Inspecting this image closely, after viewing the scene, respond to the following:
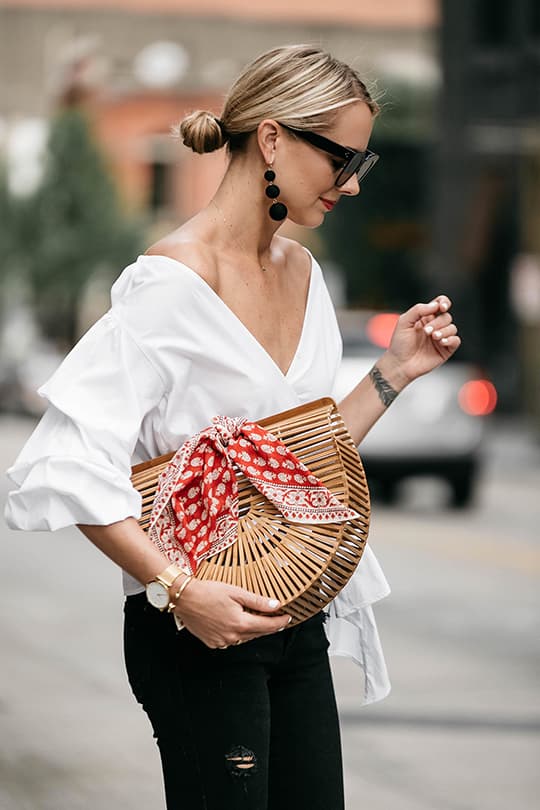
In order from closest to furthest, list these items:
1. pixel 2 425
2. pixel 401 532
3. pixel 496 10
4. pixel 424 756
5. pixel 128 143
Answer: pixel 424 756, pixel 401 532, pixel 496 10, pixel 2 425, pixel 128 143

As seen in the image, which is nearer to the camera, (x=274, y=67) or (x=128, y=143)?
(x=274, y=67)

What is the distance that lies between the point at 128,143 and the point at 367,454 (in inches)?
1291

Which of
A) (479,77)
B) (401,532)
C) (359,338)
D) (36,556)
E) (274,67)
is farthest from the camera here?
(479,77)

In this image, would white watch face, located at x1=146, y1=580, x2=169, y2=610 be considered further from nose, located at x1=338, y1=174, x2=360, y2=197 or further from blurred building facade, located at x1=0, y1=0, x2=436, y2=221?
blurred building facade, located at x1=0, y1=0, x2=436, y2=221

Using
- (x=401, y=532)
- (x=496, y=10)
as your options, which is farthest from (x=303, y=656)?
(x=496, y=10)

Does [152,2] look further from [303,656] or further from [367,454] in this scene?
[303,656]

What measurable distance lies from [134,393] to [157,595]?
1.07 feet

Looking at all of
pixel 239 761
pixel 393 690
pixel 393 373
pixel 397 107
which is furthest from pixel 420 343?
pixel 397 107

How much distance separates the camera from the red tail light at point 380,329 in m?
14.3

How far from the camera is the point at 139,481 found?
2729 mm

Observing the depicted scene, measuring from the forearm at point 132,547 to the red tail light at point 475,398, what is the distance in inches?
487

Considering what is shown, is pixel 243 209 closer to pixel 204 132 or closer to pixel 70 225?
pixel 204 132

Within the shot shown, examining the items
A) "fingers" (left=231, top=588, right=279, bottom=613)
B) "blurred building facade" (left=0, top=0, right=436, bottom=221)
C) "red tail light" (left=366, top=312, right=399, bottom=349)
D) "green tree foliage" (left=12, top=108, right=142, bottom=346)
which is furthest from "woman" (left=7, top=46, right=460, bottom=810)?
"blurred building facade" (left=0, top=0, right=436, bottom=221)

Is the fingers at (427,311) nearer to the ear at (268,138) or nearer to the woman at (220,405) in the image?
the woman at (220,405)
